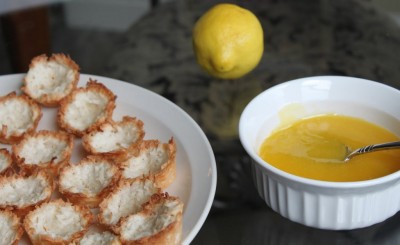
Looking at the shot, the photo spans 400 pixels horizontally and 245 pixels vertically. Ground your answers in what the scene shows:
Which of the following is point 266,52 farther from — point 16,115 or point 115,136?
point 16,115

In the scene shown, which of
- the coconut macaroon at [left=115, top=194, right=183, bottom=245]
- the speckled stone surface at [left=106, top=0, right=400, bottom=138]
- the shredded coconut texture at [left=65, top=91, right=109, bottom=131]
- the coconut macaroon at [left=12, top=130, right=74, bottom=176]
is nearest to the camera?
the coconut macaroon at [left=115, top=194, right=183, bottom=245]

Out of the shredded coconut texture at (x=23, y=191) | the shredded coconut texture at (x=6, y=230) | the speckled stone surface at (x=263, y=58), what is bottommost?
the speckled stone surface at (x=263, y=58)

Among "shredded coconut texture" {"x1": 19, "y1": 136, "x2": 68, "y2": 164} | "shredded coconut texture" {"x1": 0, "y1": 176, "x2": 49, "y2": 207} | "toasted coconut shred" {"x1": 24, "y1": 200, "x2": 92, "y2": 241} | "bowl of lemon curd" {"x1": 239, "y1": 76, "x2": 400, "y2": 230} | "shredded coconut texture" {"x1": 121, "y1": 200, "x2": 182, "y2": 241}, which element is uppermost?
"bowl of lemon curd" {"x1": 239, "y1": 76, "x2": 400, "y2": 230}

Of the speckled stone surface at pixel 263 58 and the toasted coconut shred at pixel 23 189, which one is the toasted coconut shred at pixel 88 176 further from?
the speckled stone surface at pixel 263 58

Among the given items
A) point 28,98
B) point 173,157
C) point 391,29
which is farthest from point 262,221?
point 391,29

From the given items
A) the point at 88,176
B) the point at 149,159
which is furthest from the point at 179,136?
the point at 88,176

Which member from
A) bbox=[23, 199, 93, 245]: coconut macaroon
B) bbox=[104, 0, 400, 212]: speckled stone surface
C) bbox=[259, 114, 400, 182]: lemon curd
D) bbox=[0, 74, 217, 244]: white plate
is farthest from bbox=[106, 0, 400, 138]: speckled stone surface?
bbox=[23, 199, 93, 245]: coconut macaroon

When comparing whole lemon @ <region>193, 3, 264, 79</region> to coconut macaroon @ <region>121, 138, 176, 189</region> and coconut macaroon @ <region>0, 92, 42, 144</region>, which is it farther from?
coconut macaroon @ <region>0, 92, 42, 144</region>

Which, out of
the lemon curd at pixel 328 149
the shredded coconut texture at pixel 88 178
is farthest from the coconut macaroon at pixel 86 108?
the lemon curd at pixel 328 149
